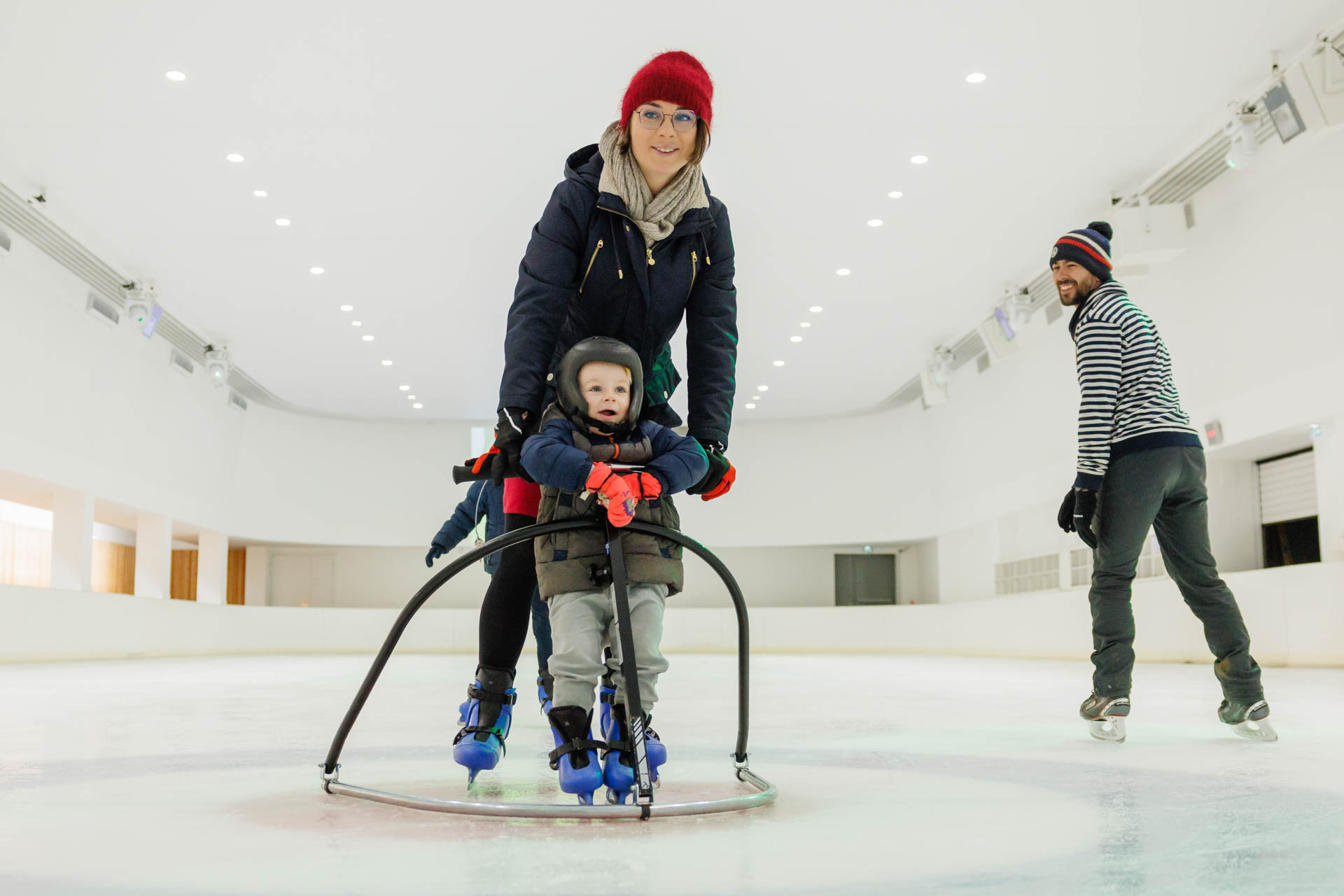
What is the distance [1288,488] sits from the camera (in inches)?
325

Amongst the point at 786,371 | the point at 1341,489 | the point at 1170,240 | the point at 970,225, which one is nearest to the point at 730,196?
the point at 970,225

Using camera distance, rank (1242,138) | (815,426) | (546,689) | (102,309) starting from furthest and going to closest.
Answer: (815,426) < (102,309) < (1242,138) < (546,689)

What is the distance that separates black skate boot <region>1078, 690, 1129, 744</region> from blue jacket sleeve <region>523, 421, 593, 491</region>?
159 centimetres

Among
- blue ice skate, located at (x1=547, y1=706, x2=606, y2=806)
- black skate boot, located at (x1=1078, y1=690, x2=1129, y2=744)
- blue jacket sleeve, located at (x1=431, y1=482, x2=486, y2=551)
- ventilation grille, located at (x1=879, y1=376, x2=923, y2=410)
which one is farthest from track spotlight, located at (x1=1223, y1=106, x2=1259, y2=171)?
ventilation grille, located at (x1=879, y1=376, x2=923, y2=410)

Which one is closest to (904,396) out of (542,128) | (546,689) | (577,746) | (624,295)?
(542,128)

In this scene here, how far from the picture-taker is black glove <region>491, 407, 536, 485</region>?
1.73m

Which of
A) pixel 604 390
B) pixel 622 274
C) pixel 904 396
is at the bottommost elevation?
pixel 604 390

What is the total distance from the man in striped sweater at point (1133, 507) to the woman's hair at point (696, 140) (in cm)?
123

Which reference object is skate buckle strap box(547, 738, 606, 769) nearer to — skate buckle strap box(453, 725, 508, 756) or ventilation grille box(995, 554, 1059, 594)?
skate buckle strap box(453, 725, 508, 756)

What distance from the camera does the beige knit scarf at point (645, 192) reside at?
1899 millimetres

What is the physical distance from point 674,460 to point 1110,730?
147 cm

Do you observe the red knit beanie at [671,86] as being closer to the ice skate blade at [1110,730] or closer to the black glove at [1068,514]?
the black glove at [1068,514]

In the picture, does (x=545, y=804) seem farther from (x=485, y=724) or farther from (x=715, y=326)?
(x=715, y=326)

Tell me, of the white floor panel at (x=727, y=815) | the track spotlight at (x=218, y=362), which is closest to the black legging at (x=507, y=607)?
the white floor panel at (x=727, y=815)
